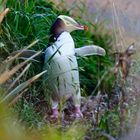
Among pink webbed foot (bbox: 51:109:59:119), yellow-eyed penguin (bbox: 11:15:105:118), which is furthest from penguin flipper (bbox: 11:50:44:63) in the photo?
pink webbed foot (bbox: 51:109:59:119)

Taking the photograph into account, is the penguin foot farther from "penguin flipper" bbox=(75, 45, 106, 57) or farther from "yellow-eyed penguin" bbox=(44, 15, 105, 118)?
"penguin flipper" bbox=(75, 45, 106, 57)

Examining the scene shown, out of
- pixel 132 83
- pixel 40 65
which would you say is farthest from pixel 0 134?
pixel 40 65

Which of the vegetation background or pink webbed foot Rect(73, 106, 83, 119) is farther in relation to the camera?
pink webbed foot Rect(73, 106, 83, 119)

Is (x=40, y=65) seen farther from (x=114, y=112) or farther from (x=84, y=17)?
(x=84, y=17)

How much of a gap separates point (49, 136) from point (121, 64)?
988 millimetres

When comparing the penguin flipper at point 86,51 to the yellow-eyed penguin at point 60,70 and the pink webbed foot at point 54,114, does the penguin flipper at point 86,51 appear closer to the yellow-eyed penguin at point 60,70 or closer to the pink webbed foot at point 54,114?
the yellow-eyed penguin at point 60,70

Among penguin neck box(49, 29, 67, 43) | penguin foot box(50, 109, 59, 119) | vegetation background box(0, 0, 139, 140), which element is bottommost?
penguin foot box(50, 109, 59, 119)

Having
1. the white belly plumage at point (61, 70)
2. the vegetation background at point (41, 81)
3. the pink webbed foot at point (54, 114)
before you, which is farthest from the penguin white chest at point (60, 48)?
the pink webbed foot at point (54, 114)

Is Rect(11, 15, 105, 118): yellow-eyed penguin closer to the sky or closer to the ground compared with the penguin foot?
closer to the sky

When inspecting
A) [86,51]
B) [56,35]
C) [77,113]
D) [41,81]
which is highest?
[56,35]

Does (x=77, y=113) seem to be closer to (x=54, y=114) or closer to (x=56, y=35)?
(x=54, y=114)

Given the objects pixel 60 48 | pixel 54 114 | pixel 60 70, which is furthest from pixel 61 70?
pixel 54 114

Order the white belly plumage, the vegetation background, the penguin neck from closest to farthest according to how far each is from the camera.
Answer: the vegetation background < the white belly plumage < the penguin neck

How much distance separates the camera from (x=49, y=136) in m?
0.78
